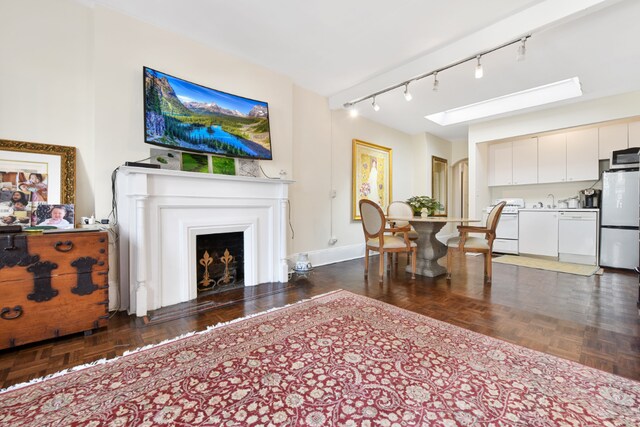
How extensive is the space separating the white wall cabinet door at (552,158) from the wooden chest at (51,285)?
22.0 feet

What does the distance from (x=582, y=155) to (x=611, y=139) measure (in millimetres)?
400

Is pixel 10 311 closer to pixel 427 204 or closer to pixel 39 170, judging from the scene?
pixel 39 170

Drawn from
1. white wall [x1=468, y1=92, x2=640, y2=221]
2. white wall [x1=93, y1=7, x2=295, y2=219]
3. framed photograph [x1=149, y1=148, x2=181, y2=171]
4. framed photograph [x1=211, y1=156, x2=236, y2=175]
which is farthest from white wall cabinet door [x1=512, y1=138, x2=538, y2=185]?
framed photograph [x1=149, y1=148, x2=181, y2=171]

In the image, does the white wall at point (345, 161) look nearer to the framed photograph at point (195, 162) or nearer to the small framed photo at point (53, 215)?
the framed photograph at point (195, 162)

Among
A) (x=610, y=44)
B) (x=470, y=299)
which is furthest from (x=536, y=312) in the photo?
(x=610, y=44)

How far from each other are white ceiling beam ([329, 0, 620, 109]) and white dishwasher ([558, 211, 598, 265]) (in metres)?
3.58

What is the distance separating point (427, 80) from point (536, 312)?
9.87 ft

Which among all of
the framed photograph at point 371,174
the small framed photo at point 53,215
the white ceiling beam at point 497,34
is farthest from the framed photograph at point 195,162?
the framed photograph at point 371,174

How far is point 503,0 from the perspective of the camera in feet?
7.41

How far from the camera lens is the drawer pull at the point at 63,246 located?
5.94 feet

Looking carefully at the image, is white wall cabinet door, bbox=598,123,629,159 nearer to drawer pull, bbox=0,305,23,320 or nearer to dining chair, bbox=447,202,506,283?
dining chair, bbox=447,202,506,283

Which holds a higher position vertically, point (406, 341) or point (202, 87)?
point (202, 87)

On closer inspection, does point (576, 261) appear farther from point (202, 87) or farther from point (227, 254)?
point (202, 87)

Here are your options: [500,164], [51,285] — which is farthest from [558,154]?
[51,285]
